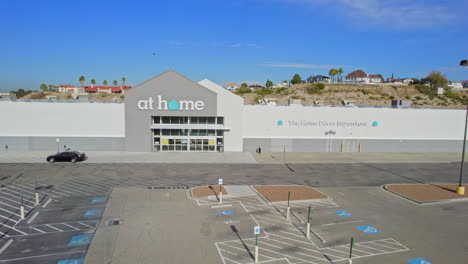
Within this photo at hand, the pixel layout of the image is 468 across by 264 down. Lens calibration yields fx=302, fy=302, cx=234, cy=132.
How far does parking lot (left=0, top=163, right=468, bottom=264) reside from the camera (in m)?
13.2

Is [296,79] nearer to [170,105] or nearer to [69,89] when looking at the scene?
[170,105]

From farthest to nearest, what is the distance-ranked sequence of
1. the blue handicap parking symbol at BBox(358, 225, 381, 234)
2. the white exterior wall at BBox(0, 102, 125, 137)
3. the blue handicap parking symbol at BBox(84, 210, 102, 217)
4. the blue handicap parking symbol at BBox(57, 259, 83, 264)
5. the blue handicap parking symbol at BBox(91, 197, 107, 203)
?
the white exterior wall at BBox(0, 102, 125, 137)
the blue handicap parking symbol at BBox(91, 197, 107, 203)
the blue handicap parking symbol at BBox(84, 210, 102, 217)
the blue handicap parking symbol at BBox(358, 225, 381, 234)
the blue handicap parking symbol at BBox(57, 259, 83, 264)

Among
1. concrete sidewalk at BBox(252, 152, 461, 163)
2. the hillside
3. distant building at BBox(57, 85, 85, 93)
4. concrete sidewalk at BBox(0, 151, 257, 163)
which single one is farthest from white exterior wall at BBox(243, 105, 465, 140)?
distant building at BBox(57, 85, 85, 93)

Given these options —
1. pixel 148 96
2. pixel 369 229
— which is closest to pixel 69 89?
pixel 148 96

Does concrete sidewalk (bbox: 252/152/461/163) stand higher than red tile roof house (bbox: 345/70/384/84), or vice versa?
red tile roof house (bbox: 345/70/384/84)

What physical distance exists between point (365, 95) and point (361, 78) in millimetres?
42605

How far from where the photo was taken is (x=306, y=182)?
2534 cm

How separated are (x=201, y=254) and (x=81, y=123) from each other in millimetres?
30967

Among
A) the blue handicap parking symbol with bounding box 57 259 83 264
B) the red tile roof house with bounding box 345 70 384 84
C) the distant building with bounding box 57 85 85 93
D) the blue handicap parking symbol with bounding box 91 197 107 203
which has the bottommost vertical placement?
the blue handicap parking symbol with bounding box 57 259 83 264

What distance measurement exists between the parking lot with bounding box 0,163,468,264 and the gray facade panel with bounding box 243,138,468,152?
8967mm

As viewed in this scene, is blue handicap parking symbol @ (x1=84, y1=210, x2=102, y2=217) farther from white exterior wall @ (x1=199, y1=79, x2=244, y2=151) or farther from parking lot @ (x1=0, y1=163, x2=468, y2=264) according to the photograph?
white exterior wall @ (x1=199, y1=79, x2=244, y2=151)

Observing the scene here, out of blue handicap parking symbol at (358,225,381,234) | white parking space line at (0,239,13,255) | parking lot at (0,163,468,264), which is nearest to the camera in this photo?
white parking space line at (0,239,13,255)

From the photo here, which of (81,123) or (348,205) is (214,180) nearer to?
(348,205)

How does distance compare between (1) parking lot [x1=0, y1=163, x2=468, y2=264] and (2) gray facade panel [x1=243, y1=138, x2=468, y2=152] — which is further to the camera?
(2) gray facade panel [x1=243, y1=138, x2=468, y2=152]
